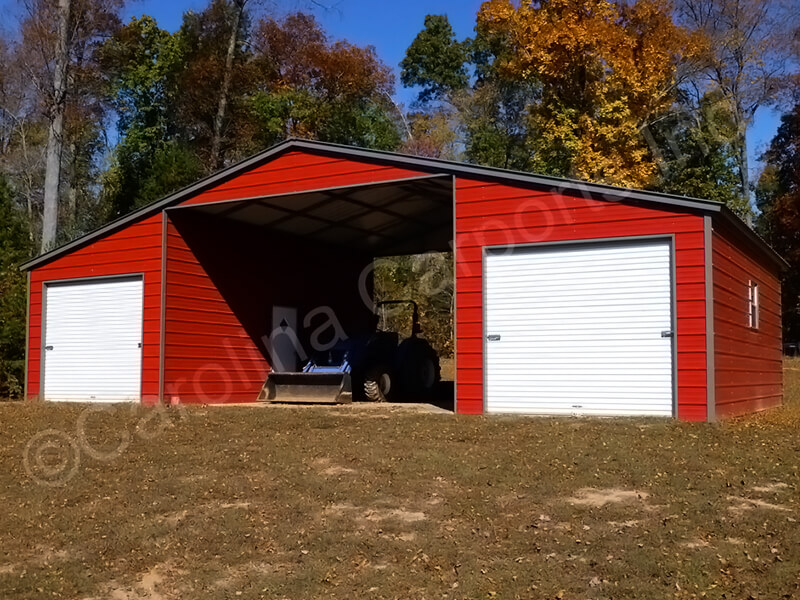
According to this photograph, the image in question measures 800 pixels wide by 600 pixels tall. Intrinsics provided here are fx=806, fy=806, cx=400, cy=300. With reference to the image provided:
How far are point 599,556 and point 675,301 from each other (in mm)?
5880

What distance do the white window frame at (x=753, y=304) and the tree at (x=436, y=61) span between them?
99.6ft

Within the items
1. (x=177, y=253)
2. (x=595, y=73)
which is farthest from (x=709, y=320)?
(x=595, y=73)

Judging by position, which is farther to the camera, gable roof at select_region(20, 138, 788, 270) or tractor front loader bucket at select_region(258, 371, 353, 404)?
→ tractor front loader bucket at select_region(258, 371, 353, 404)

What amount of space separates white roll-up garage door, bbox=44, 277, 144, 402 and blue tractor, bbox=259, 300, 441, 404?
252 centimetres

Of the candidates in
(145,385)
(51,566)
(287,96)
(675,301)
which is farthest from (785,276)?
(51,566)

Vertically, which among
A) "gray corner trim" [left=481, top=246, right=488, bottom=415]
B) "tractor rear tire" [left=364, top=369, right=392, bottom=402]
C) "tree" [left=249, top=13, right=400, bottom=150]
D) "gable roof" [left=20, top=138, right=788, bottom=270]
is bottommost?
"tractor rear tire" [left=364, top=369, right=392, bottom=402]

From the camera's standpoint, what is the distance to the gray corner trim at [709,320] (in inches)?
404

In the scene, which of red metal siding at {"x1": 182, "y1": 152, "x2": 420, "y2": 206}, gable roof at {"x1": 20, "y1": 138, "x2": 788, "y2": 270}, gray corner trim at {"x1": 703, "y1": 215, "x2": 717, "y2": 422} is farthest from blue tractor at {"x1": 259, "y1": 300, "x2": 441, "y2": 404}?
gray corner trim at {"x1": 703, "y1": 215, "x2": 717, "y2": 422}

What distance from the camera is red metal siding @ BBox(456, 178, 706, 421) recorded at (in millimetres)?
10430

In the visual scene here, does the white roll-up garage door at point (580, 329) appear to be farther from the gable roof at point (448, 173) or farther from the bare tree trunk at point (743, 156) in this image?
the bare tree trunk at point (743, 156)

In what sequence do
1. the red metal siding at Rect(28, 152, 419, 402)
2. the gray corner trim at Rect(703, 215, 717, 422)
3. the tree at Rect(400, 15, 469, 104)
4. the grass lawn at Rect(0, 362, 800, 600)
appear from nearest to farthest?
the grass lawn at Rect(0, 362, 800, 600) < the gray corner trim at Rect(703, 215, 717, 422) < the red metal siding at Rect(28, 152, 419, 402) < the tree at Rect(400, 15, 469, 104)

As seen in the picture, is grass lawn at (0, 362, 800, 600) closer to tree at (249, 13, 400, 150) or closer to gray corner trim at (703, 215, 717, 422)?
gray corner trim at (703, 215, 717, 422)

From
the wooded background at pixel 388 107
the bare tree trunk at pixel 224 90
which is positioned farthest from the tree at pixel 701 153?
the bare tree trunk at pixel 224 90

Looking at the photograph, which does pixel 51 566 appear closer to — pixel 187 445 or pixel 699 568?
pixel 187 445
